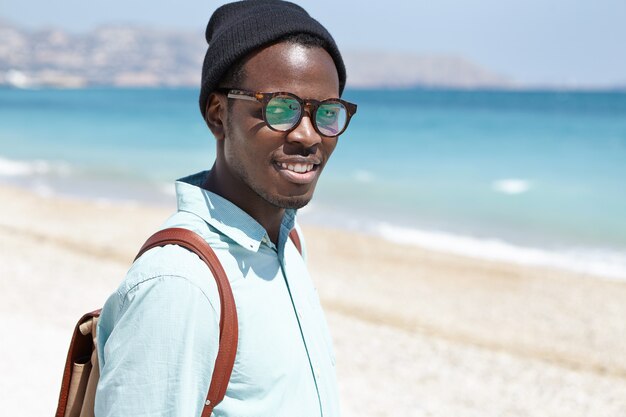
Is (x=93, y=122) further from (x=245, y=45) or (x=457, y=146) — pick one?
(x=245, y=45)

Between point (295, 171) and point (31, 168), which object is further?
point (31, 168)

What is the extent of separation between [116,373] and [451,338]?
25.1 feet

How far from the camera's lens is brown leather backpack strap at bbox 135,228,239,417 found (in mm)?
1578

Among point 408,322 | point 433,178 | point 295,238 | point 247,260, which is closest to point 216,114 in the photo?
point 247,260

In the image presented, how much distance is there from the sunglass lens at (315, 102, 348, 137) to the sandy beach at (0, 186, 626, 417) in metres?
3.94

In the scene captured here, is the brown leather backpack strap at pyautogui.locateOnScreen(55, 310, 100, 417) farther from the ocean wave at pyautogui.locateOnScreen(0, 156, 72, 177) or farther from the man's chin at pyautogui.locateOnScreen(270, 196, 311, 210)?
the ocean wave at pyautogui.locateOnScreen(0, 156, 72, 177)

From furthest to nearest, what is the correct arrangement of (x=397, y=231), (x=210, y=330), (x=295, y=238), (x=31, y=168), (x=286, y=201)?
1. (x=31, y=168)
2. (x=397, y=231)
3. (x=295, y=238)
4. (x=286, y=201)
5. (x=210, y=330)

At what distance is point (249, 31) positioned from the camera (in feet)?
5.89

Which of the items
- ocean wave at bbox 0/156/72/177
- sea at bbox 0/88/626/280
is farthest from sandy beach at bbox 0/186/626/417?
ocean wave at bbox 0/156/72/177

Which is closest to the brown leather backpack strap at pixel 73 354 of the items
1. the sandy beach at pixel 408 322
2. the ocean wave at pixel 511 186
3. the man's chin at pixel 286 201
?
the man's chin at pixel 286 201

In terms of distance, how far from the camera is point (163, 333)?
148cm

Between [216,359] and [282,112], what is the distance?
62 cm

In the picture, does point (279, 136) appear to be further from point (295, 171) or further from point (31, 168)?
point (31, 168)

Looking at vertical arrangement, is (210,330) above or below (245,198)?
below
